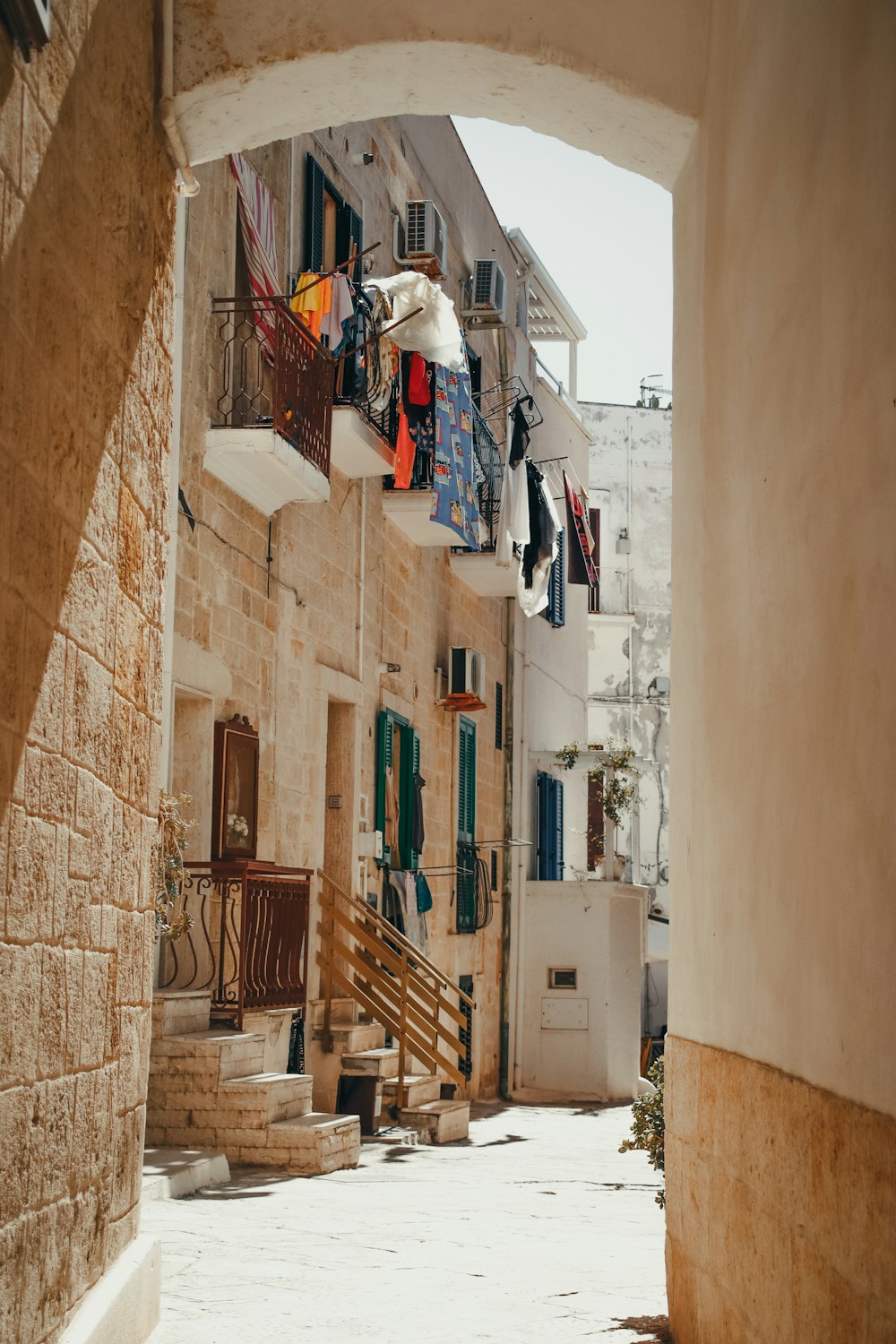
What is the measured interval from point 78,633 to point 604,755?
1755 centimetres

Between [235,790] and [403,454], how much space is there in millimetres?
4797

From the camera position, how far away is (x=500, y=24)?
520cm

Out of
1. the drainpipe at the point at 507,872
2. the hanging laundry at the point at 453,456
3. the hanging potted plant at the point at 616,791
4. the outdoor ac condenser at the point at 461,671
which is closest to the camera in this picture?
the hanging laundry at the point at 453,456

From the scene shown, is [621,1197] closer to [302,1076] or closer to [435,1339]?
[302,1076]

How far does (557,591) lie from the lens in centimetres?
2322

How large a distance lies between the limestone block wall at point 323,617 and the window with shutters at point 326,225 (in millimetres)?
153

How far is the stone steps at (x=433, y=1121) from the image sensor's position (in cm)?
1281

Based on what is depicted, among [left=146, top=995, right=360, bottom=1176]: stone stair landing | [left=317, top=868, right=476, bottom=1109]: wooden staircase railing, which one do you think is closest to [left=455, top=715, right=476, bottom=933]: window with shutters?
[left=317, top=868, right=476, bottom=1109]: wooden staircase railing

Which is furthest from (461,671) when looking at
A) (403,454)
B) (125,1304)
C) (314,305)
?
(125,1304)

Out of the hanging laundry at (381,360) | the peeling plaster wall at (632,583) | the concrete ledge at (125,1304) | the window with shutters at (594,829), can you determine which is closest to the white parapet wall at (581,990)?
the window with shutters at (594,829)

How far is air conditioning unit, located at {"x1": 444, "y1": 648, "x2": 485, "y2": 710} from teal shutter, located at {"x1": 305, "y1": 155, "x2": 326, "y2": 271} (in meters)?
5.44

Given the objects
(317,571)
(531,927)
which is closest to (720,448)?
(317,571)

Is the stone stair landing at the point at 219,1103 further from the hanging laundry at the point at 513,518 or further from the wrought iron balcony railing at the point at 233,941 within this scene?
the hanging laundry at the point at 513,518

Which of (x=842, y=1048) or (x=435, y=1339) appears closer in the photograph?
(x=842, y=1048)
